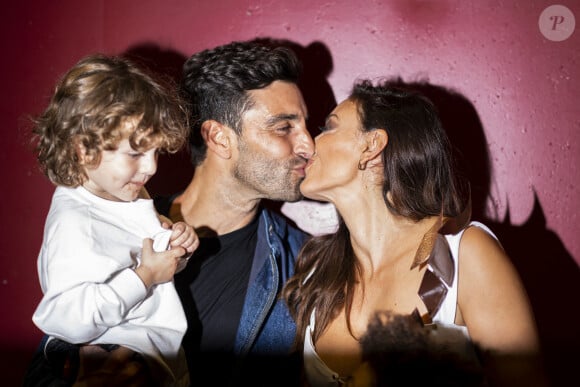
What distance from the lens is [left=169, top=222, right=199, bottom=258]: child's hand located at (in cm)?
150

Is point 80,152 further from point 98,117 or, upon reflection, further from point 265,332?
point 265,332

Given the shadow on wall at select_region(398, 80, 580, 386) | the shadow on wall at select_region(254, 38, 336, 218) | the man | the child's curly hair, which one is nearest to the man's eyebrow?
the man

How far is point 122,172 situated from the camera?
4.77ft

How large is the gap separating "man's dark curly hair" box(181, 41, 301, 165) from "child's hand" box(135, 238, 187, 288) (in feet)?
1.85

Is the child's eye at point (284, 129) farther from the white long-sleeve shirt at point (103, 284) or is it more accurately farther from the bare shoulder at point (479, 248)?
the bare shoulder at point (479, 248)

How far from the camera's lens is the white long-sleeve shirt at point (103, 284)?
1.34 meters

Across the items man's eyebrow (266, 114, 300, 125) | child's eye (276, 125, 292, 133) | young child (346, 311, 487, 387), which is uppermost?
man's eyebrow (266, 114, 300, 125)

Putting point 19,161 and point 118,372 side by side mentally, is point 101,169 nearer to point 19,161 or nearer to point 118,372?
point 118,372

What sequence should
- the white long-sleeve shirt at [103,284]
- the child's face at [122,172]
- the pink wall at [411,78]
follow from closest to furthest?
the white long-sleeve shirt at [103,284]
the child's face at [122,172]
the pink wall at [411,78]

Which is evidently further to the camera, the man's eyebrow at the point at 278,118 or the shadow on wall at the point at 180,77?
the shadow on wall at the point at 180,77

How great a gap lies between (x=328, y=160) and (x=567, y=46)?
938 mm

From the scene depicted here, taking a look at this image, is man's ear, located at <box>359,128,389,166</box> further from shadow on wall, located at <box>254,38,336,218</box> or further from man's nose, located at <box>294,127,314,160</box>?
shadow on wall, located at <box>254,38,336,218</box>

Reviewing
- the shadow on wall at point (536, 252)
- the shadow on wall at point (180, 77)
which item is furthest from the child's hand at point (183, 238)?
the shadow on wall at point (536, 252)

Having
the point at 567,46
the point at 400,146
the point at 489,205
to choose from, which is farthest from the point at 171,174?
the point at 567,46
